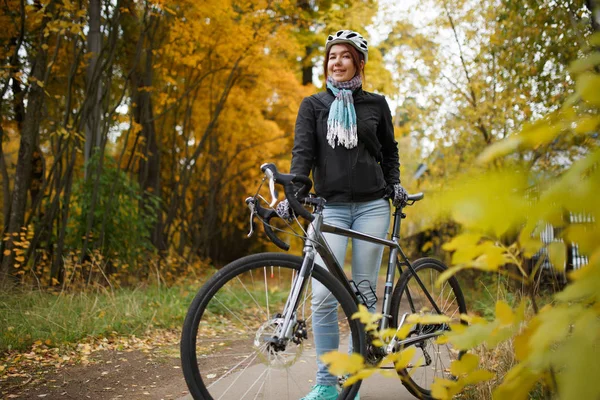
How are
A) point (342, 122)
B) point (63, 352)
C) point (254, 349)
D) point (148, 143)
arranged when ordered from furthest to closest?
point (148, 143) → point (63, 352) → point (342, 122) → point (254, 349)

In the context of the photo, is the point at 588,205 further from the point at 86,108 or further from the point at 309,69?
the point at 309,69

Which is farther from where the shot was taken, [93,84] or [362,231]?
[93,84]

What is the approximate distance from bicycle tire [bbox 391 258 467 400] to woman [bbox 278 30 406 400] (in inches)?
6.8

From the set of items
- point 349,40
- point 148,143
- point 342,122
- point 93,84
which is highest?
point 93,84

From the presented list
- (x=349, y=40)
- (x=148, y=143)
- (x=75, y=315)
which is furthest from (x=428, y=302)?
(x=148, y=143)

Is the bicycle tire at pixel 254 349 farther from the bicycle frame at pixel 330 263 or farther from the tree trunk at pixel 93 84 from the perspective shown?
the tree trunk at pixel 93 84

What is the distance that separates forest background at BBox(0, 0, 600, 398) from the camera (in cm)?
615

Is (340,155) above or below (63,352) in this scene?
above

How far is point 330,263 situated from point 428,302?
3.10 feet

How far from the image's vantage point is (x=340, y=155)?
2.79 m

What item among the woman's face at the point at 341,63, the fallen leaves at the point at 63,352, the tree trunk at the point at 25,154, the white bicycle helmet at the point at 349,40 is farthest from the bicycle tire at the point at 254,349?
the tree trunk at the point at 25,154

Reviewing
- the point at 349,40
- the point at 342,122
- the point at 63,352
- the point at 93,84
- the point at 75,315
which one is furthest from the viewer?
the point at 93,84

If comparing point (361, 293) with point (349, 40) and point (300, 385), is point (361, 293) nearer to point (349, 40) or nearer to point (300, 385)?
point (300, 385)

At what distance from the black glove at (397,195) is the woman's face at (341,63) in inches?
24.3
